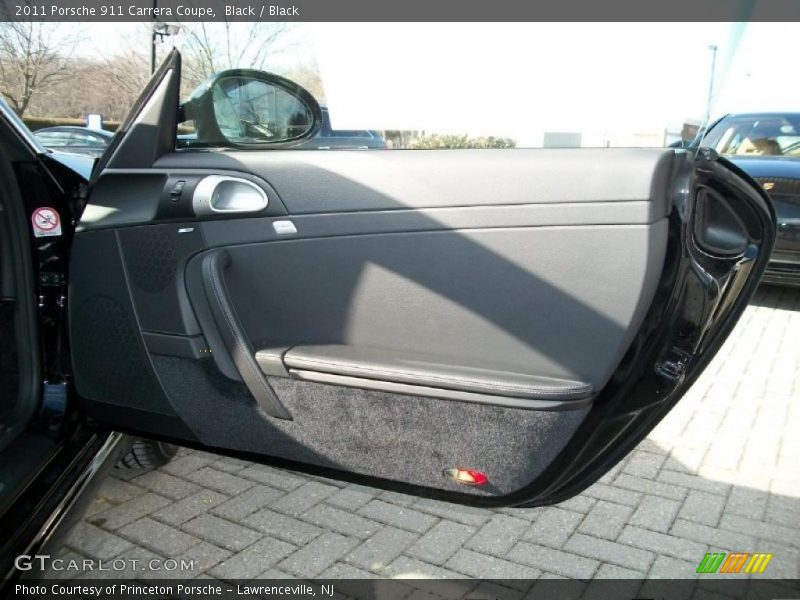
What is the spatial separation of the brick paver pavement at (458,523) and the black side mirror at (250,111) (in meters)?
1.08

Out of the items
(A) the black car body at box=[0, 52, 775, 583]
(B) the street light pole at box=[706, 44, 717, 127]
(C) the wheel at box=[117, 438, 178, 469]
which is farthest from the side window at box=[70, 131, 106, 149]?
(B) the street light pole at box=[706, 44, 717, 127]

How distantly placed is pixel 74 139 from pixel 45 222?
0.94 ft

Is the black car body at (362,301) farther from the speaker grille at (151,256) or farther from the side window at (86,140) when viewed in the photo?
the side window at (86,140)

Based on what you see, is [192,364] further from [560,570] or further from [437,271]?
[560,570]

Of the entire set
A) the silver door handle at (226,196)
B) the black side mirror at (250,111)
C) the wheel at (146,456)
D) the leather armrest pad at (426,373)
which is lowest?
the wheel at (146,456)

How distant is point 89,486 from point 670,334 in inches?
60.2

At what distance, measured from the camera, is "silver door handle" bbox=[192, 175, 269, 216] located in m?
1.64

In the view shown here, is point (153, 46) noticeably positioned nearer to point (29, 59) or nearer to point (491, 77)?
point (29, 59)

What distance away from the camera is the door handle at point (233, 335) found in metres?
1.67

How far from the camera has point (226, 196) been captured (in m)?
1.65

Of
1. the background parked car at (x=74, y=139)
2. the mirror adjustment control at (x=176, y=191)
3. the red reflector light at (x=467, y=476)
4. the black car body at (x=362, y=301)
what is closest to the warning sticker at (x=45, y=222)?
the black car body at (x=362, y=301)

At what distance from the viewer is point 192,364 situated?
5.63 feet

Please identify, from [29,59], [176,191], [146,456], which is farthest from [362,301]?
[146,456]

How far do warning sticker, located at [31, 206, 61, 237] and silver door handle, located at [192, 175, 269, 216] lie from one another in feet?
Answer: 1.47
